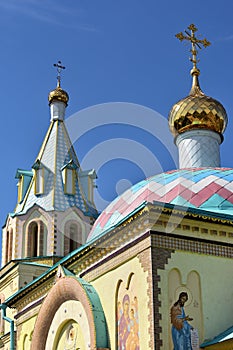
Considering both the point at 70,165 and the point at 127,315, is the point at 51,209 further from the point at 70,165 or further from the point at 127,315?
the point at 127,315

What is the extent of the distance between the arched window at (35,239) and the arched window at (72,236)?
0.67m

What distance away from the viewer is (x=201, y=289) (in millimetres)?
9945

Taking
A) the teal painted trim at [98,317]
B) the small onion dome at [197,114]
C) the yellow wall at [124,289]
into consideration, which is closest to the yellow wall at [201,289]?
the yellow wall at [124,289]

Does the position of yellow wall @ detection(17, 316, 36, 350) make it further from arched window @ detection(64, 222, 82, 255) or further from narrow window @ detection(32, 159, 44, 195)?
narrow window @ detection(32, 159, 44, 195)

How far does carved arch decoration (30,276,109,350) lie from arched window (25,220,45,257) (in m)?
5.77

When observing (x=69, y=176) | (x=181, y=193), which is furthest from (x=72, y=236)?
(x=181, y=193)

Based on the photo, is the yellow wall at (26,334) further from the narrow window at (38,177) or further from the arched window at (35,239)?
the narrow window at (38,177)

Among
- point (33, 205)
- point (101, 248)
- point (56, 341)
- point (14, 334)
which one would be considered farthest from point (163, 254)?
point (33, 205)

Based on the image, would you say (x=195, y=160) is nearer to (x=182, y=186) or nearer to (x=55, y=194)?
(x=182, y=186)

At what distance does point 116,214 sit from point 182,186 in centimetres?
138

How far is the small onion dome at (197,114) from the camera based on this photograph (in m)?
15.0

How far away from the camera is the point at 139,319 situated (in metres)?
9.76

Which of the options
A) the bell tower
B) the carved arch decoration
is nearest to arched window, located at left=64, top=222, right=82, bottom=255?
the bell tower

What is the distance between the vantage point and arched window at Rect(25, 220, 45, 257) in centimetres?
1870
